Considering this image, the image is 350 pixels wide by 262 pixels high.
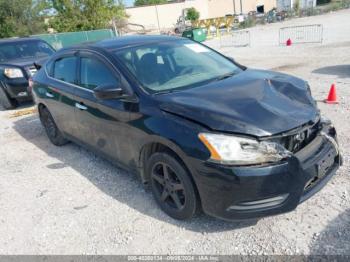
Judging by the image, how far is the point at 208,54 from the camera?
155 inches

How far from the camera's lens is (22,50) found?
347 inches

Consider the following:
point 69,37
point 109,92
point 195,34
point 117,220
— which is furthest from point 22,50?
point 195,34

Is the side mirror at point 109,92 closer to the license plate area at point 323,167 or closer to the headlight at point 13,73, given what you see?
the license plate area at point 323,167

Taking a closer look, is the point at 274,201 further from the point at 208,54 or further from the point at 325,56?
the point at 325,56

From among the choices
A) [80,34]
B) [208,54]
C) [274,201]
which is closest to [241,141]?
[274,201]

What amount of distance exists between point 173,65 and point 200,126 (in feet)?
4.08

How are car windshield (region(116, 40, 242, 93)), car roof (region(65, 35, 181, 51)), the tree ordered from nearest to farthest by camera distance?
car windshield (region(116, 40, 242, 93))
car roof (region(65, 35, 181, 51))
the tree

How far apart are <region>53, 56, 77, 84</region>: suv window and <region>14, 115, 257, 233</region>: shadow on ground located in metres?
1.22

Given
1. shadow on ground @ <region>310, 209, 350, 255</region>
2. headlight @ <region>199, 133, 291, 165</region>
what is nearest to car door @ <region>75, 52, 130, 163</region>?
headlight @ <region>199, 133, 291, 165</region>

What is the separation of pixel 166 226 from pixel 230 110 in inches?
50.4

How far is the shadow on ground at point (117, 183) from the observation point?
2.90m

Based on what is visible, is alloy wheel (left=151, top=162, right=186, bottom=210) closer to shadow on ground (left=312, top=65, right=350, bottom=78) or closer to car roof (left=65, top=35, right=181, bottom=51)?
car roof (left=65, top=35, right=181, bottom=51)

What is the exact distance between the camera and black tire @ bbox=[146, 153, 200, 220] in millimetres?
2686

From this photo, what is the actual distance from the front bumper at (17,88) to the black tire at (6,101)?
7.9 inches
